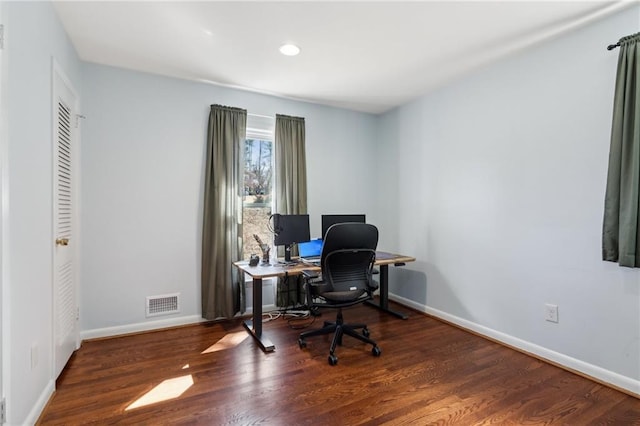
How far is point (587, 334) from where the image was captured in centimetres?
242

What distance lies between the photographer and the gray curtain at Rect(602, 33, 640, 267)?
209cm

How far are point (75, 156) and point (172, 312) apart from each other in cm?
175

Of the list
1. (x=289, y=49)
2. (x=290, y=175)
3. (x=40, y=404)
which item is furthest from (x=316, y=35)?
(x=40, y=404)

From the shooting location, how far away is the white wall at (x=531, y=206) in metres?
2.33

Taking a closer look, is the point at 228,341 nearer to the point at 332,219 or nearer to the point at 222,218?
the point at 222,218

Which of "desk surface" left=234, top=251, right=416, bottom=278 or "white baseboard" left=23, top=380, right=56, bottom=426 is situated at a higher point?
"desk surface" left=234, top=251, right=416, bottom=278

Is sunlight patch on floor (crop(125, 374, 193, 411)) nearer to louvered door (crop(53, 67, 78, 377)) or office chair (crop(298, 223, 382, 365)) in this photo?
louvered door (crop(53, 67, 78, 377))

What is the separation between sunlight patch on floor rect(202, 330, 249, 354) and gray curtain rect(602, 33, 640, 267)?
9.95ft

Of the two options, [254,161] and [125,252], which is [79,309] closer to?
[125,252]

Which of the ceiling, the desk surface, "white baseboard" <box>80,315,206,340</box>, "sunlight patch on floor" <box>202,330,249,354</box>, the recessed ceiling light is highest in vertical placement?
the ceiling

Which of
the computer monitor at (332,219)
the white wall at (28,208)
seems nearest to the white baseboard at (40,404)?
the white wall at (28,208)

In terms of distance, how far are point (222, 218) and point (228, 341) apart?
4.15 ft

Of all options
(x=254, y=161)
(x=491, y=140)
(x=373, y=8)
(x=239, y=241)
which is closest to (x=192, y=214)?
(x=239, y=241)

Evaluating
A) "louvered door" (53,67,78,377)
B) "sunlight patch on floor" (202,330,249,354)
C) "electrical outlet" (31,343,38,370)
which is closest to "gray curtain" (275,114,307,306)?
"sunlight patch on floor" (202,330,249,354)
